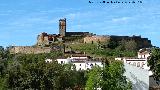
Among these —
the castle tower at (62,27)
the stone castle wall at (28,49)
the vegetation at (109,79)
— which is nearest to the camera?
the vegetation at (109,79)

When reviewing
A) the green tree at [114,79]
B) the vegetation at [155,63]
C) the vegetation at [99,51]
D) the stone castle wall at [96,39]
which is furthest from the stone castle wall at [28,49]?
the green tree at [114,79]

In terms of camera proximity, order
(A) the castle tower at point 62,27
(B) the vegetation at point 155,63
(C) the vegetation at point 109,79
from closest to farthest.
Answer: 1. (C) the vegetation at point 109,79
2. (B) the vegetation at point 155,63
3. (A) the castle tower at point 62,27

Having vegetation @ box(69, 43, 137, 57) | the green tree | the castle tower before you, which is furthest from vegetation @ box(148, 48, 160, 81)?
the castle tower

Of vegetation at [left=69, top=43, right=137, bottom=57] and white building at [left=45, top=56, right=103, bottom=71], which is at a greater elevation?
vegetation at [left=69, top=43, right=137, bottom=57]

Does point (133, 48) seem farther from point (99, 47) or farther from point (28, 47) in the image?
point (28, 47)

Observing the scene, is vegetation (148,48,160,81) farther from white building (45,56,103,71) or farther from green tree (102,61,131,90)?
white building (45,56,103,71)

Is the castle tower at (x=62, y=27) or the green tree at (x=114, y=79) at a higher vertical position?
the castle tower at (x=62, y=27)

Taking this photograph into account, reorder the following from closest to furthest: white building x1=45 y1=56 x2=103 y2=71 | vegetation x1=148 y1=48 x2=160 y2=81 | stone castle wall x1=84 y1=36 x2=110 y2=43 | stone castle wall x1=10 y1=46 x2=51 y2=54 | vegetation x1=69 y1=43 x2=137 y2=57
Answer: vegetation x1=148 y1=48 x2=160 y2=81 → white building x1=45 y1=56 x2=103 y2=71 → vegetation x1=69 y1=43 x2=137 y2=57 → stone castle wall x1=10 y1=46 x2=51 y2=54 → stone castle wall x1=84 y1=36 x2=110 y2=43

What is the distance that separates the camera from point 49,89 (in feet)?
215

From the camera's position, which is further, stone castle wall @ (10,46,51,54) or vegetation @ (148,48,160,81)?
stone castle wall @ (10,46,51,54)

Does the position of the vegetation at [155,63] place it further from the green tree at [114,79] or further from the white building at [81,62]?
the white building at [81,62]

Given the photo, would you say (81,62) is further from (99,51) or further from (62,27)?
(62,27)

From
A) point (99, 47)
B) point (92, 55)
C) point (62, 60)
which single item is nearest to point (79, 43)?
point (99, 47)

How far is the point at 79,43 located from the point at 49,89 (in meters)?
57.7
